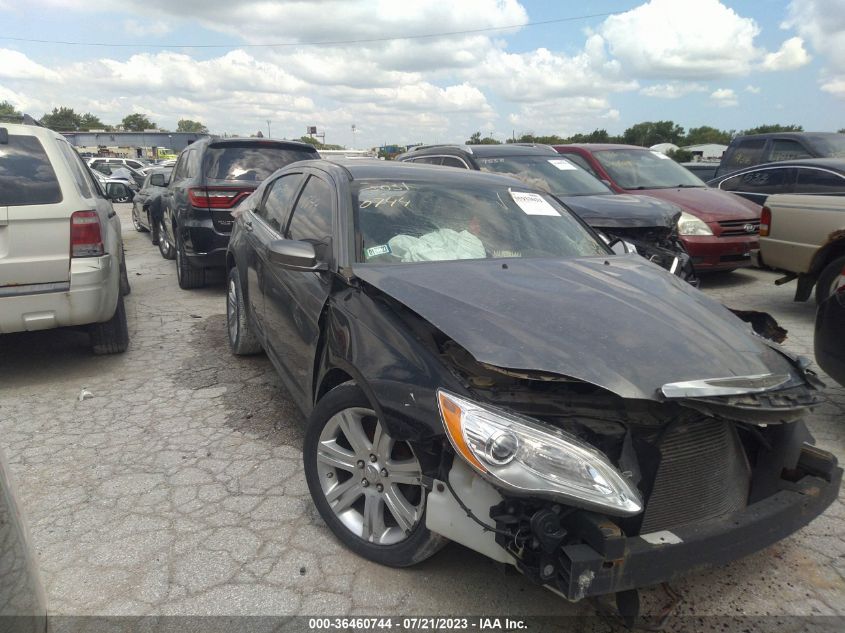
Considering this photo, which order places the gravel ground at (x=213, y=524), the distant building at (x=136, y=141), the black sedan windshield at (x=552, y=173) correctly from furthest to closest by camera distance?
the distant building at (x=136, y=141) < the black sedan windshield at (x=552, y=173) < the gravel ground at (x=213, y=524)

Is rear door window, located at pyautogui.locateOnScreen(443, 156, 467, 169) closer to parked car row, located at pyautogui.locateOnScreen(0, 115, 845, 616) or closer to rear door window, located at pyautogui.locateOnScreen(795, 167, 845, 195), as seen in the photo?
parked car row, located at pyautogui.locateOnScreen(0, 115, 845, 616)

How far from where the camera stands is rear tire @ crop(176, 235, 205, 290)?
7.67m

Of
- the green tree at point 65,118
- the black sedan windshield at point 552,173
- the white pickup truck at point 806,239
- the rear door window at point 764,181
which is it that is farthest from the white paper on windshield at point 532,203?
the green tree at point 65,118

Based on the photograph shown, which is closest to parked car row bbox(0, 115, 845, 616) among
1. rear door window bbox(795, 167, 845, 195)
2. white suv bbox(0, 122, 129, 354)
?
white suv bbox(0, 122, 129, 354)

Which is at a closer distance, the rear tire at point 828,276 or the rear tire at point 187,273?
the rear tire at point 828,276

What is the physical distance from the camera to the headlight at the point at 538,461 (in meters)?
1.94

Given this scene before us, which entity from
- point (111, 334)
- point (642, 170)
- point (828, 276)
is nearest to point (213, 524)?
point (111, 334)

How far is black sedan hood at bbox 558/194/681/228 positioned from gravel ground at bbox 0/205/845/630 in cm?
257

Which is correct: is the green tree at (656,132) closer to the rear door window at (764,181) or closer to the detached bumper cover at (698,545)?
the rear door window at (764,181)

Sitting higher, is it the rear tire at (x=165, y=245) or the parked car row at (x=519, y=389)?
the parked car row at (x=519, y=389)

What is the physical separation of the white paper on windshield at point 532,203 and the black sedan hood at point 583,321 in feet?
2.19

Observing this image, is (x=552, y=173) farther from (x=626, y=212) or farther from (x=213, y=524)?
(x=213, y=524)

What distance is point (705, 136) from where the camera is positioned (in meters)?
52.3

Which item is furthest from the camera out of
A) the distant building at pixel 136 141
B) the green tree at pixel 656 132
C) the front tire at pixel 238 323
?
the distant building at pixel 136 141
